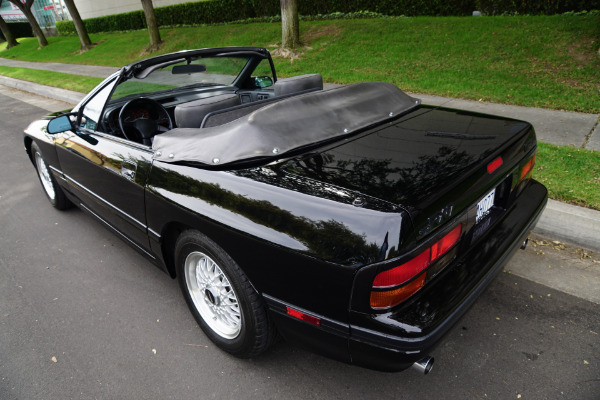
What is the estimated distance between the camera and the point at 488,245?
2.10m

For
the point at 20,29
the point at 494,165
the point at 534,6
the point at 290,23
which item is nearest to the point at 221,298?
the point at 494,165

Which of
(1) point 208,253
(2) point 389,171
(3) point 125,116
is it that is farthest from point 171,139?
(2) point 389,171

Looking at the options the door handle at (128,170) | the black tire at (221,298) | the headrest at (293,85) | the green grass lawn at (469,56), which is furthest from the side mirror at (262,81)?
the green grass lawn at (469,56)

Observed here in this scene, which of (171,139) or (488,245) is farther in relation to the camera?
(171,139)

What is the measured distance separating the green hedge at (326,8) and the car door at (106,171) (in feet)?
38.9

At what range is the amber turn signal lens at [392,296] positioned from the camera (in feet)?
5.26

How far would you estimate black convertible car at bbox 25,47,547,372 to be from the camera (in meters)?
1.63

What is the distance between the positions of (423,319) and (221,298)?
118cm

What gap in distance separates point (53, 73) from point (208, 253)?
601 inches

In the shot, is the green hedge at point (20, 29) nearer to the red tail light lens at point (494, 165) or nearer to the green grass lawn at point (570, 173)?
the green grass lawn at point (570, 173)

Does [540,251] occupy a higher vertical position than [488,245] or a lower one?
lower

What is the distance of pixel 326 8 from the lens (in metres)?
14.9

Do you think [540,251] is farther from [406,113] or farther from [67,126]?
[67,126]

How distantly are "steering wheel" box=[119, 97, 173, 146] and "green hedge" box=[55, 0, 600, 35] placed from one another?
1134 cm
